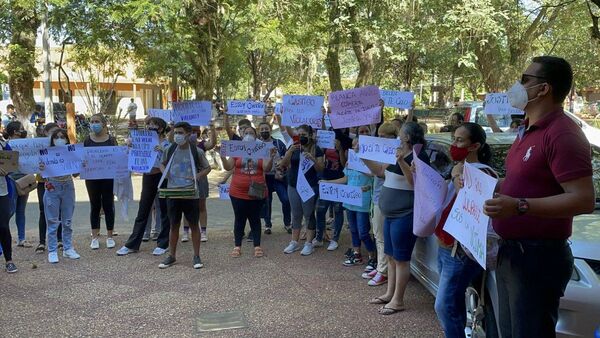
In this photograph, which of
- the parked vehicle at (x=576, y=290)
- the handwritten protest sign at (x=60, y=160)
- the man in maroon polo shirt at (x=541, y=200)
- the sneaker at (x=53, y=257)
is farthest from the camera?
the sneaker at (x=53, y=257)

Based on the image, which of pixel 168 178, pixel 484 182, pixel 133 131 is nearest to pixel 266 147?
pixel 168 178

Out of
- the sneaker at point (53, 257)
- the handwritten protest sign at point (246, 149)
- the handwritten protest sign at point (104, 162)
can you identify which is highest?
the handwritten protest sign at point (246, 149)

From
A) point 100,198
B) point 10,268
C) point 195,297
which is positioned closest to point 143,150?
point 100,198

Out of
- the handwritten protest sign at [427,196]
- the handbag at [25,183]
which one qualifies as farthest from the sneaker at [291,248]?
the handwritten protest sign at [427,196]

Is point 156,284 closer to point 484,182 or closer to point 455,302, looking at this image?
point 455,302

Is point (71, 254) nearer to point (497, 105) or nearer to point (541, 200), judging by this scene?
point (497, 105)

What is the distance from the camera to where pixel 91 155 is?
7.08m

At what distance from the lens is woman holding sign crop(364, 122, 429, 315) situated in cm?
457

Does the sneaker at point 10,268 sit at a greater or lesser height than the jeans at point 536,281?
lesser

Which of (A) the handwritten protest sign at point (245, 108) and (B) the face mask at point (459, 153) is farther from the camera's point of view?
(A) the handwritten protest sign at point (245, 108)

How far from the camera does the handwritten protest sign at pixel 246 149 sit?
683cm

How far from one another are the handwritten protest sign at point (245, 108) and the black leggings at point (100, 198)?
1.94m

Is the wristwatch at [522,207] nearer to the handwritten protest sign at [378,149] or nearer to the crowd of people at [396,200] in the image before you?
the crowd of people at [396,200]

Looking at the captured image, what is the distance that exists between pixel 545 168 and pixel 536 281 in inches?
21.3
